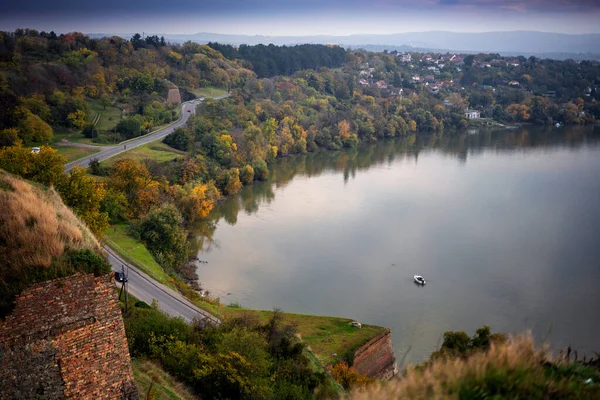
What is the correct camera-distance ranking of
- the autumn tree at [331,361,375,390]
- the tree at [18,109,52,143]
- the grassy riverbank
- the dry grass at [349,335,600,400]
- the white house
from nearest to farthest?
the dry grass at [349,335,600,400], the autumn tree at [331,361,375,390], the grassy riverbank, the tree at [18,109,52,143], the white house

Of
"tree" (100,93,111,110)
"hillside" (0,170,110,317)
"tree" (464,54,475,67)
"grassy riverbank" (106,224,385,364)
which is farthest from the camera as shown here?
"tree" (464,54,475,67)

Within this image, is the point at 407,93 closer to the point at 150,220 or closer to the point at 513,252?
the point at 513,252

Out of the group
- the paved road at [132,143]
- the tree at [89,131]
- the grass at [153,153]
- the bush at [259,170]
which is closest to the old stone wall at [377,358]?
the paved road at [132,143]

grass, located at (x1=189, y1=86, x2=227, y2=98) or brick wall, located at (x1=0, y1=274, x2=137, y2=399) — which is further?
grass, located at (x1=189, y1=86, x2=227, y2=98)

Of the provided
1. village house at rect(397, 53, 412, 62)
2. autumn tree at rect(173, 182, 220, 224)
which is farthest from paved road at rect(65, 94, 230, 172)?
village house at rect(397, 53, 412, 62)

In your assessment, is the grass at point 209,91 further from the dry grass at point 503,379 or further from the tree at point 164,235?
the dry grass at point 503,379

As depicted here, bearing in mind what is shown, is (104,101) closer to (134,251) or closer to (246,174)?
(246,174)

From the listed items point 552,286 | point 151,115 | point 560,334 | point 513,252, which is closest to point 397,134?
point 151,115

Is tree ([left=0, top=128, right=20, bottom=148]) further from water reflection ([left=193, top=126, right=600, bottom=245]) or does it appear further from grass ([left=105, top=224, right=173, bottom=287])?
water reflection ([left=193, top=126, right=600, bottom=245])
